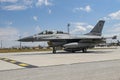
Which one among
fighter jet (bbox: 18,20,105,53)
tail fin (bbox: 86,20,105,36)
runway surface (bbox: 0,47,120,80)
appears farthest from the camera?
tail fin (bbox: 86,20,105,36)

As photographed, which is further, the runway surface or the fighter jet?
the fighter jet

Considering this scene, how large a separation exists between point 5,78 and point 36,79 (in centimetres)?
124

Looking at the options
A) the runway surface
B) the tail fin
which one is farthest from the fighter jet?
the runway surface

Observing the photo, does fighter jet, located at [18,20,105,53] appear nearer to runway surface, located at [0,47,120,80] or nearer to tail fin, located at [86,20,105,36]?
tail fin, located at [86,20,105,36]

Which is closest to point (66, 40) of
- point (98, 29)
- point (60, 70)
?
point (98, 29)

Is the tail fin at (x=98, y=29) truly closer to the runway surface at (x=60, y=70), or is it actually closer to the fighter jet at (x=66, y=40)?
the fighter jet at (x=66, y=40)

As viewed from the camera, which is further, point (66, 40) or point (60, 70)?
point (66, 40)

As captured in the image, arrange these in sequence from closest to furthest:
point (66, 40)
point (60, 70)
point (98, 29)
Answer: point (60, 70) → point (66, 40) → point (98, 29)

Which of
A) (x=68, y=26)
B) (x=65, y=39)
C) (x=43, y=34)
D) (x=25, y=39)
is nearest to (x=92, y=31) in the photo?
(x=65, y=39)

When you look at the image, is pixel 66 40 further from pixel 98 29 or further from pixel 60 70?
pixel 60 70

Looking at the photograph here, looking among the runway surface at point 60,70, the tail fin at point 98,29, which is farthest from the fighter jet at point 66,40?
the runway surface at point 60,70

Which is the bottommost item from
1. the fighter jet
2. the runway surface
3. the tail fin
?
the runway surface

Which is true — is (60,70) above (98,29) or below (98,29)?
below

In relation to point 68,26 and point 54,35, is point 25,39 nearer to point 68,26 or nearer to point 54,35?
point 54,35
